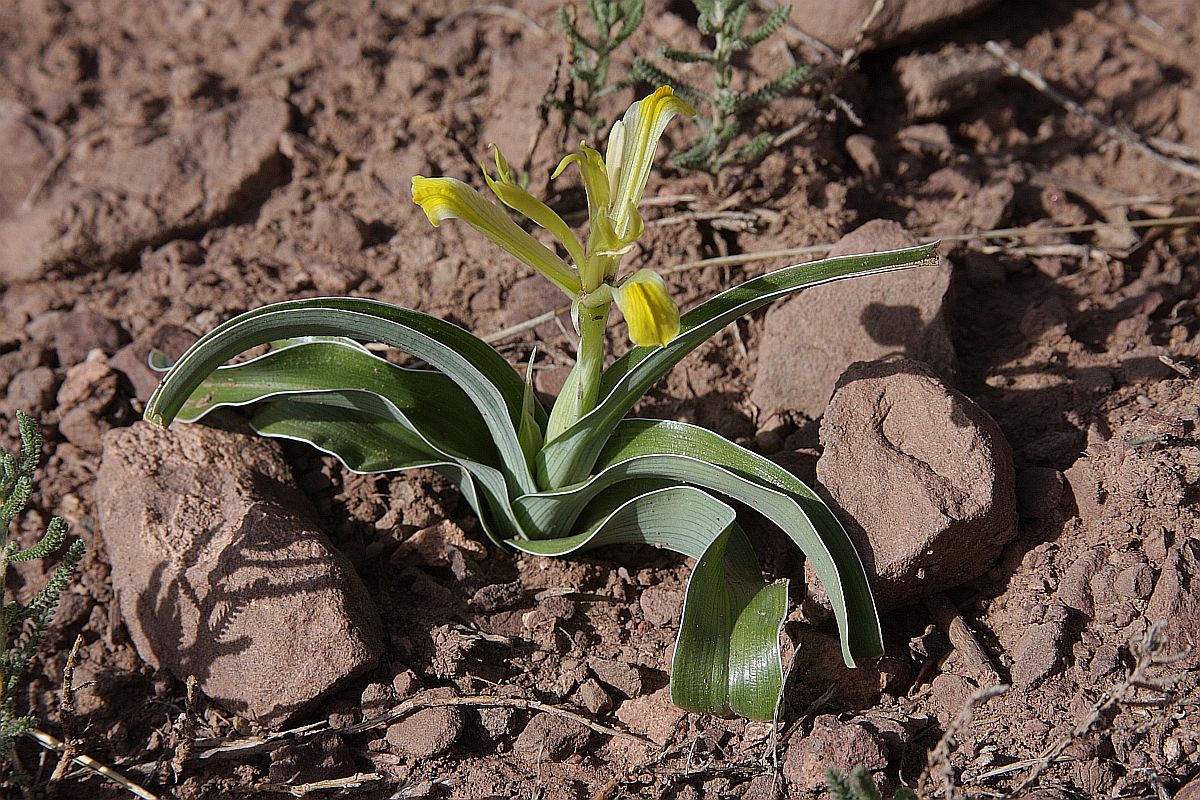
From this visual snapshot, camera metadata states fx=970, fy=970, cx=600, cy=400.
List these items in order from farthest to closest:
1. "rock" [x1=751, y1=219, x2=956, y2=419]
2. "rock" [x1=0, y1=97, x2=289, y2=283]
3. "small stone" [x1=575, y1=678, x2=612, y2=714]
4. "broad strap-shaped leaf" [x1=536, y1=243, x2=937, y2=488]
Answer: "rock" [x1=0, y1=97, x2=289, y2=283]
"rock" [x1=751, y1=219, x2=956, y2=419]
"small stone" [x1=575, y1=678, x2=612, y2=714]
"broad strap-shaped leaf" [x1=536, y1=243, x2=937, y2=488]

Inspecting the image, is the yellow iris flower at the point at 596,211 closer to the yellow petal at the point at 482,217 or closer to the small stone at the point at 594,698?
the yellow petal at the point at 482,217

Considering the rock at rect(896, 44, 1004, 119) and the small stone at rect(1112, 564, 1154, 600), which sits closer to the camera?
the small stone at rect(1112, 564, 1154, 600)

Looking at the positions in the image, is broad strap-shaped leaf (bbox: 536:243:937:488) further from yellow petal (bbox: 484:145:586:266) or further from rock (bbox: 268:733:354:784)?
rock (bbox: 268:733:354:784)

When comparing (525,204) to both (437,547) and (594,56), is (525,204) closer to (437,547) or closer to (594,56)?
(437,547)

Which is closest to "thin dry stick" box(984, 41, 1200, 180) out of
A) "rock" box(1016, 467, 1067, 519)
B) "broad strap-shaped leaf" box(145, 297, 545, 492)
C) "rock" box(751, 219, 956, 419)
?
"rock" box(751, 219, 956, 419)

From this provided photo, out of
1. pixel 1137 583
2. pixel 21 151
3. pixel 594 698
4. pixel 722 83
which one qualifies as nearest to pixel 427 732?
pixel 594 698

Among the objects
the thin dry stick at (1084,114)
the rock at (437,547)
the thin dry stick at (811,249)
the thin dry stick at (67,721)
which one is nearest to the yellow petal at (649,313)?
the rock at (437,547)
